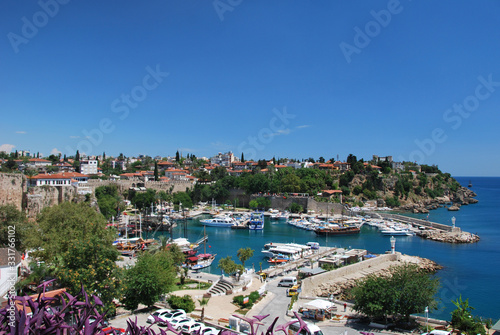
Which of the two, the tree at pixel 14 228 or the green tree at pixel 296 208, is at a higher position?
the tree at pixel 14 228

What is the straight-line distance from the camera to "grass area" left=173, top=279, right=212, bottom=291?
17920 millimetres

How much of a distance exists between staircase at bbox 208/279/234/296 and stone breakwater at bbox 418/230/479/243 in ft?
94.3

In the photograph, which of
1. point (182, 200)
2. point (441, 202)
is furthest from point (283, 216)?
point (441, 202)

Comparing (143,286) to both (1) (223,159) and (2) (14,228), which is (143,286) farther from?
(1) (223,159)

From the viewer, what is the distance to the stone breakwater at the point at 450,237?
119ft

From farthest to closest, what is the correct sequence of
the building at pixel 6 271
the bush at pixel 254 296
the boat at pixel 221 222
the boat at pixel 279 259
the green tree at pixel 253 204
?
1. the green tree at pixel 253 204
2. the boat at pixel 221 222
3. the boat at pixel 279 259
4. the bush at pixel 254 296
5. the building at pixel 6 271

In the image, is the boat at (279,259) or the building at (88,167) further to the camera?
the building at (88,167)

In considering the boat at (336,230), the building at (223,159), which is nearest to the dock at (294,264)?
the boat at (336,230)

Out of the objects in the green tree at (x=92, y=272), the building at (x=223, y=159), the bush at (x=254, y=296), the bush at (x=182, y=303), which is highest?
the building at (x=223, y=159)

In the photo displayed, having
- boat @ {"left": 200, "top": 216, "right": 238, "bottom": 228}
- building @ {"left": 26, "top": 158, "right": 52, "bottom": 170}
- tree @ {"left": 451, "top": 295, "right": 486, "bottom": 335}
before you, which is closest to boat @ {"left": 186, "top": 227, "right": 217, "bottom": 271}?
tree @ {"left": 451, "top": 295, "right": 486, "bottom": 335}

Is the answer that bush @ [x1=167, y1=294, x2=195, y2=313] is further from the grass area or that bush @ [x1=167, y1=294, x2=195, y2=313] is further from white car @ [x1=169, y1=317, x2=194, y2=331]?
the grass area

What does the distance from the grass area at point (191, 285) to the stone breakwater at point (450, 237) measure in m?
28.8

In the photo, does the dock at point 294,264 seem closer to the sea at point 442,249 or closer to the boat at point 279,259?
the sea at point 442,249

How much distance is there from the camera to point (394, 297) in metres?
13.1
